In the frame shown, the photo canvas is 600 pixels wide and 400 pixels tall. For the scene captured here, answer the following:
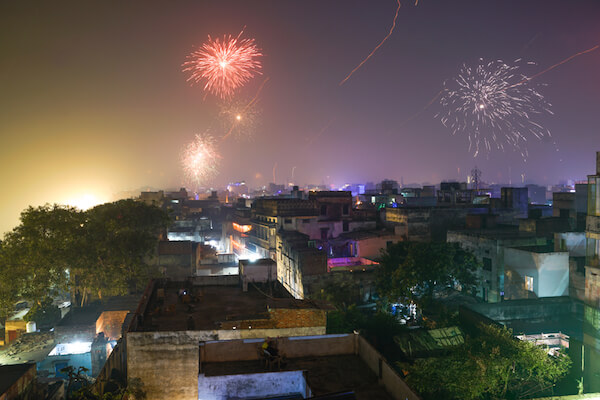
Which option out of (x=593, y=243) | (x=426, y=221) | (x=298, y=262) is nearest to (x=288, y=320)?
(x=298, y=262)

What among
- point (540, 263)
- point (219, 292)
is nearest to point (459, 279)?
point (540, 263)

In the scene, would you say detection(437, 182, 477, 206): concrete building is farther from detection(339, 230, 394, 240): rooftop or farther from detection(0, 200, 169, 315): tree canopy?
detection(0, 200, 169, 315): tree canopy

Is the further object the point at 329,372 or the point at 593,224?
the point at 593,224

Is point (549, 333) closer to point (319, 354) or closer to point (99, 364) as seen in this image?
point (319, 354)

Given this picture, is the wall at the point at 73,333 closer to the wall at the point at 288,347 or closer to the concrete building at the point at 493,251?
the wall at the point at 288,347

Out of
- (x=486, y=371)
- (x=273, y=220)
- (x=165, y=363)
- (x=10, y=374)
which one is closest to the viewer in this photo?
(x=165, y=363)

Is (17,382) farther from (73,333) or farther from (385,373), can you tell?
(385,373)
